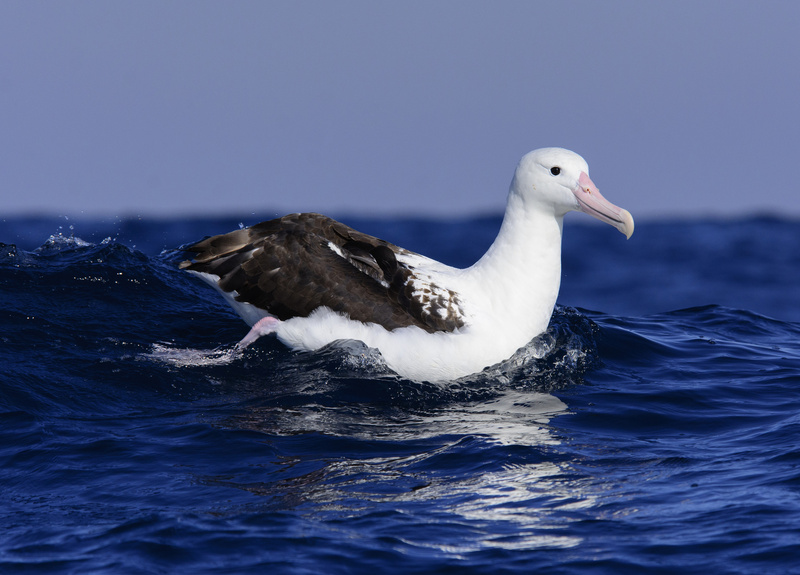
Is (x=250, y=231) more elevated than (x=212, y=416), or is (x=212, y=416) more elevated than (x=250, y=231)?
(x=250, y=231)

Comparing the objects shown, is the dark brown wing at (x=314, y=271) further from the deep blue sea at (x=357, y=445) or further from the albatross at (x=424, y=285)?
the deep blue sea at (x=357, y=445)

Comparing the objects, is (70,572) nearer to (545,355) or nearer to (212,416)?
(212,416)

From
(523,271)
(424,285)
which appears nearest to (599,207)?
(523,271)

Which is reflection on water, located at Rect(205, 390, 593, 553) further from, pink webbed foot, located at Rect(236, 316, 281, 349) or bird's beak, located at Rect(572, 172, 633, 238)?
bird's beak, located at Rect(572, 172, 633, 238)

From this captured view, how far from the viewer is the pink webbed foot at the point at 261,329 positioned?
9133 millimetres

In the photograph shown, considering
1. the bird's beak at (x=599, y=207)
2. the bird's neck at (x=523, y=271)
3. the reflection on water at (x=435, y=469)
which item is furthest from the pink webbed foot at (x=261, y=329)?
the bird's beak at (x=599, y=207)

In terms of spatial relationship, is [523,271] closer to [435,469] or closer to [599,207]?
[599,207]

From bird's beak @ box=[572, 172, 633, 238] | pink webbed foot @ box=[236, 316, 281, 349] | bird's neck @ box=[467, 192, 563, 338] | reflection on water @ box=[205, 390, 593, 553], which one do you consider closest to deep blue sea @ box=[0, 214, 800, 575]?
reflection on water @ box=[205, 390, 593, 553]

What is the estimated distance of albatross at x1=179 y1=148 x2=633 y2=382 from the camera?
8.41 m

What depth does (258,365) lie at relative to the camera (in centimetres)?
899

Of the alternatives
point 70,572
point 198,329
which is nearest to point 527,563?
point 70,572

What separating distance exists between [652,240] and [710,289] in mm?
9154

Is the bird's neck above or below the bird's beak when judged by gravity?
below

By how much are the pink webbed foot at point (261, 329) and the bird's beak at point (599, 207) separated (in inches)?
127
